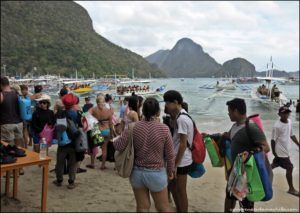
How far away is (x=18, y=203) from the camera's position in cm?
431

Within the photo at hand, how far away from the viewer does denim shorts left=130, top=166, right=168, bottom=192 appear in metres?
2.97

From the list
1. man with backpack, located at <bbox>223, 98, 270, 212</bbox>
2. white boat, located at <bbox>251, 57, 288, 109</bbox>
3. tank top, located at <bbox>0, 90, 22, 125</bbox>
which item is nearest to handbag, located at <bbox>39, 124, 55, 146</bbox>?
tank top, located at <bbox>0, 90, 22, 125</bbox>

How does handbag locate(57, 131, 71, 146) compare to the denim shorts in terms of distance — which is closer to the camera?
the denim shorts

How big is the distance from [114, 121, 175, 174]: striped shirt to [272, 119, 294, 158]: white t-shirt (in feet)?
10.0

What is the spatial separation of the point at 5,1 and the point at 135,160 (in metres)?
102

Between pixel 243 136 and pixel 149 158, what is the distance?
1.02 metres

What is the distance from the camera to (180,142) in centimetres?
338

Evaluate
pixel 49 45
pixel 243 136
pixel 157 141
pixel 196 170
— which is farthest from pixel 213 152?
pixel 49 45

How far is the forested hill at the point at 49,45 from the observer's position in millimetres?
79312

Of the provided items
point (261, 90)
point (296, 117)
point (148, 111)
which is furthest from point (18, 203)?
point (261, 90)

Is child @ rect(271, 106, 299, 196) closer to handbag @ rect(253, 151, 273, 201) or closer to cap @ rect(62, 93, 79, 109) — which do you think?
handbag @ rect(253, 151, 273, 201)

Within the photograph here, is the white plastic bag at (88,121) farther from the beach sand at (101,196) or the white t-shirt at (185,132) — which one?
the white t-shirt at (185,132)

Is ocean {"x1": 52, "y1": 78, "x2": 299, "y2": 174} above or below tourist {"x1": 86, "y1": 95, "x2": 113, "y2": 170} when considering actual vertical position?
below

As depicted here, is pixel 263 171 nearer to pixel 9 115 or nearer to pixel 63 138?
pixel 63 138
